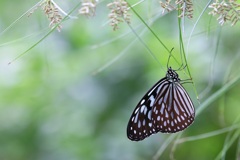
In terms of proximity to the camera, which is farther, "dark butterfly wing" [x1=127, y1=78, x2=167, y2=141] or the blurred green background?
the blurred green background

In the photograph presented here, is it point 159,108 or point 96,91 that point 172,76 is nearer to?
point 159,108

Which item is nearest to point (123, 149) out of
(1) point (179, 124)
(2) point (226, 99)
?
(2) point (226, 99)

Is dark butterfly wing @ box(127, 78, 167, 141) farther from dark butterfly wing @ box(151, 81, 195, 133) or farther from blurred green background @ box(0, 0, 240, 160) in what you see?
blurred green background @ box(0, 0, 240, 160)

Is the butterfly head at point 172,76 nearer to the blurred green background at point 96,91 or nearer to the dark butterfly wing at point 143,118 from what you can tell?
the dark butterfly wing at point 143,118

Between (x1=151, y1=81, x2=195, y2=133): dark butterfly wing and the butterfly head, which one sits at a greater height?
the butterfly head

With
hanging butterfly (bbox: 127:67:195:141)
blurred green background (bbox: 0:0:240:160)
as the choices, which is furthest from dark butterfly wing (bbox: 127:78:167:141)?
blurred green background (bbox: 0:0:240:160)

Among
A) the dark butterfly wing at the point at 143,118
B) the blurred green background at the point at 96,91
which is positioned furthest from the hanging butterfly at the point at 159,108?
the blurred green background at the point at 96,91

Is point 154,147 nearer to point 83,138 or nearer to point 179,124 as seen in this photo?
point 83,138
